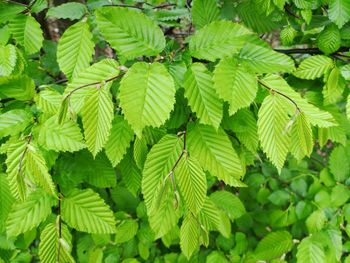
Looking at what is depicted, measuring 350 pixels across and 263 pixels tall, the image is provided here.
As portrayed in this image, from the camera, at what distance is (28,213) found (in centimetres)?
98

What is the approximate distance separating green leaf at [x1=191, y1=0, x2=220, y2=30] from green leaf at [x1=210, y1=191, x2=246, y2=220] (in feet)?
2.74

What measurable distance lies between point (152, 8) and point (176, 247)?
1283 millimetres

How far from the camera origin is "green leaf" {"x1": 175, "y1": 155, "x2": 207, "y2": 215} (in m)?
0.84

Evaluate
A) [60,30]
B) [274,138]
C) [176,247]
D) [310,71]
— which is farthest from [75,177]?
[60,30]

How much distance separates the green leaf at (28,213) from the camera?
0.96 m

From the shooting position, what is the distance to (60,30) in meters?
2.21

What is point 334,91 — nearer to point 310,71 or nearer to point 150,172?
point 310,71

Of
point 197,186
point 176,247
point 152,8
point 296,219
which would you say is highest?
point 152,8

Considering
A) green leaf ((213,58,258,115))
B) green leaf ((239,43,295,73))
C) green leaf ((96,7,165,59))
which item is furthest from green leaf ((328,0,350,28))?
green leaf ((96,7,165,59))

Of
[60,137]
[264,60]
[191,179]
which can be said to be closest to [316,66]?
[264,60]

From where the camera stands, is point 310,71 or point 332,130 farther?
point 332,130

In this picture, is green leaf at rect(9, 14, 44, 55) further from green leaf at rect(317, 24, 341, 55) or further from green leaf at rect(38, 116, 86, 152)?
green leaf at rect(317, 24, 341, 55)

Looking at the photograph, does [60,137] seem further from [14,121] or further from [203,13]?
[203,13]

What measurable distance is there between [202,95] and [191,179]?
0.69 feet
